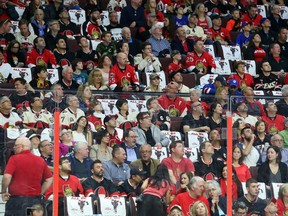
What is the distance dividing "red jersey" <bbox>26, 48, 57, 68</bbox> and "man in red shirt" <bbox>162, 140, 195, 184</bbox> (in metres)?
5.77

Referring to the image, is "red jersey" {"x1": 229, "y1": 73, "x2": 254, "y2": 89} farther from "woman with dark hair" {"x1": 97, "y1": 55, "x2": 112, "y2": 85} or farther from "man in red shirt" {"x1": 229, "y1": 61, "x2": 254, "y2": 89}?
"woman with dark hair" {"x1": 97, "y1": 55, "x2": 112, "y2": 85}

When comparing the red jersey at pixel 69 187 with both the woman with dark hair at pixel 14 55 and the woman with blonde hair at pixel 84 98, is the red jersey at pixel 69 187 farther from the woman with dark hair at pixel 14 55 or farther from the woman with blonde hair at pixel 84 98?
the woman with dark hair at pixel 14 55

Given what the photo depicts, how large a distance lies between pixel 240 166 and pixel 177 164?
69 cm

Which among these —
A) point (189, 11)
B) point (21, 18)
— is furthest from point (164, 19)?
point (21, 18)

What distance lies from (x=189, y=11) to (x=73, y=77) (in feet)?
14.0

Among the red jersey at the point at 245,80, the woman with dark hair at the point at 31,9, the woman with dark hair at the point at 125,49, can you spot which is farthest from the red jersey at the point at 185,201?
the woman with dark hair at the point at 31,9

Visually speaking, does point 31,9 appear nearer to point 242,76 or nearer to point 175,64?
point 175,64

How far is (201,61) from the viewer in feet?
68.7

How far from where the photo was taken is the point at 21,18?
21031 mm

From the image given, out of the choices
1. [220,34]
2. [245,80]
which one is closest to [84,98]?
[245,80]

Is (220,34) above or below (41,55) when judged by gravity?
above

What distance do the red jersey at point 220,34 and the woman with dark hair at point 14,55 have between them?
13.8ft

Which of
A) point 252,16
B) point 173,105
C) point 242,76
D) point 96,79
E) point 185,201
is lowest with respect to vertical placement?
point 185,201

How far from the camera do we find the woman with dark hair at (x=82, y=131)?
1395 cm
